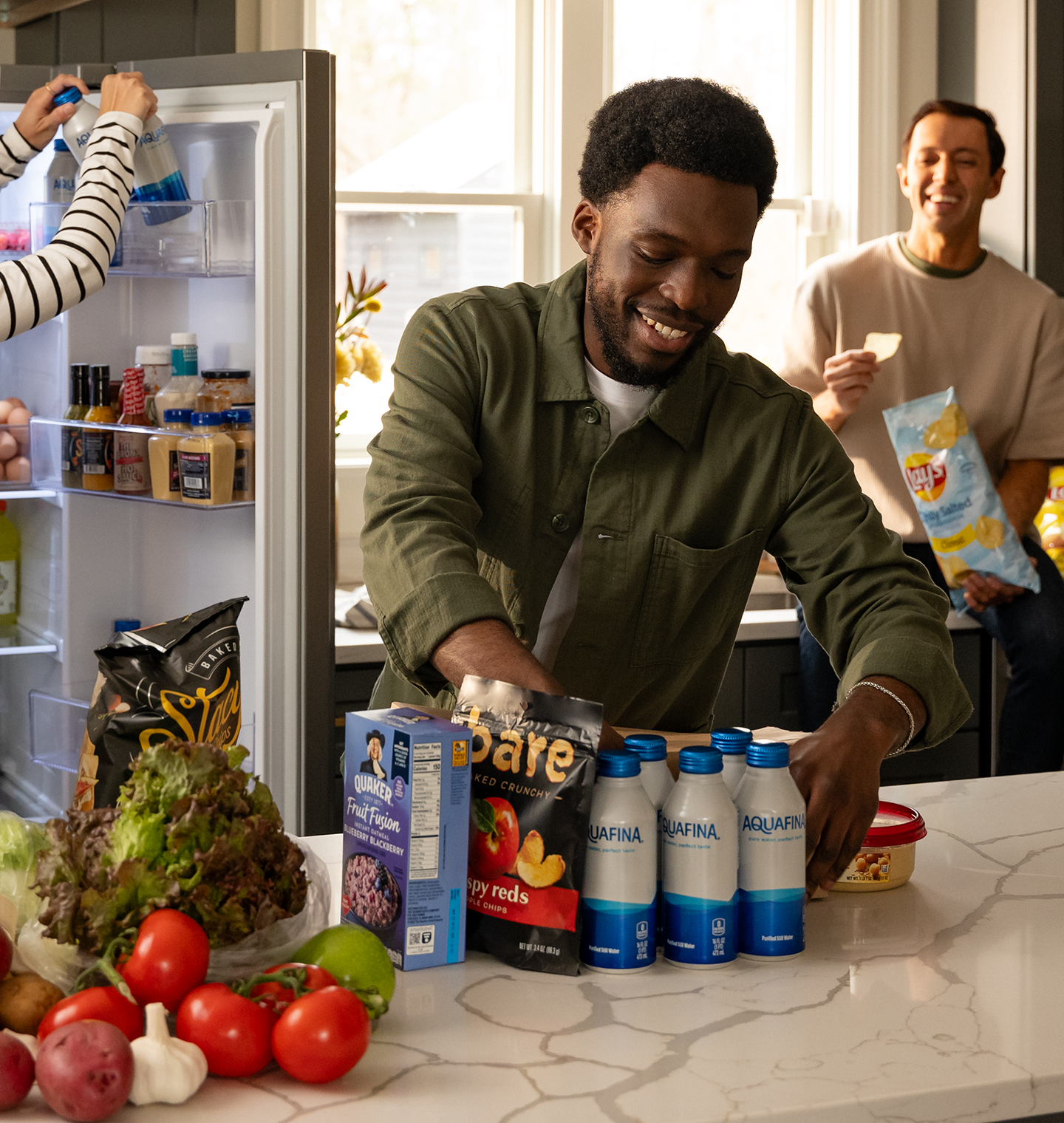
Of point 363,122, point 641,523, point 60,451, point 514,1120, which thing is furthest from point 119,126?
point 514,1120

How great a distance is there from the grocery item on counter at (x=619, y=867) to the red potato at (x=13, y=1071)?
408mm

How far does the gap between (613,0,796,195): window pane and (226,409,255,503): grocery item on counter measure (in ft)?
5.22

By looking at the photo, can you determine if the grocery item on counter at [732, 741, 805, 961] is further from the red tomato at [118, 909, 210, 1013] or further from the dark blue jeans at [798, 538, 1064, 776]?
the dark blue jeans at [798, 538, 1064, 776]

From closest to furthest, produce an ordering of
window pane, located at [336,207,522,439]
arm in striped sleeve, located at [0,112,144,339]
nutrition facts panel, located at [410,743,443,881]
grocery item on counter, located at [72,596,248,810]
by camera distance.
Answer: nutrition facts panel, located at [410,743,443,881] < grocery item on counter, located at [72,596,248,810] < arm in striped sleeve, located at [0,112,144,339] < window pane, located at [336,207,522,439]

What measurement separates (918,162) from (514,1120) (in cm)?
285

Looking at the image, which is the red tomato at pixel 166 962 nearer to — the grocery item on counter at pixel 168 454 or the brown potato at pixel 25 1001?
the brown potato at pixel 25 1001

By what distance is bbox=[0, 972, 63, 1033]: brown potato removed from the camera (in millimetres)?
948

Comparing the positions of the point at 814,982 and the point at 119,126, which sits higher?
the point at 119,126

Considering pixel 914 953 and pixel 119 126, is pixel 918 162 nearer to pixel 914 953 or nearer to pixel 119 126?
pixel 119 126

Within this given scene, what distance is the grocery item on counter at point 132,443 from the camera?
266 centimetres

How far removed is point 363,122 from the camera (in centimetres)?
347

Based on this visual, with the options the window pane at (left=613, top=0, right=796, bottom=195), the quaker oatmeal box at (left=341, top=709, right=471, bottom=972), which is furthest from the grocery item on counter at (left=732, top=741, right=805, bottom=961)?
the window pane at (left=613, top=0, right=796, bottom=195)

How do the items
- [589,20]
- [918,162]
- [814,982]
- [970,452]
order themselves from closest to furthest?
[814,982]
[970,452]
[918,162]
[589,20]

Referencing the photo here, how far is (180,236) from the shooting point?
104 inches
